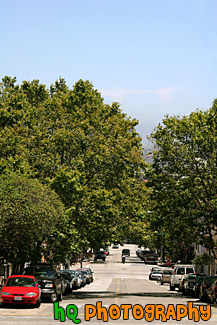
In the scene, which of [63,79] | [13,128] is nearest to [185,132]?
[13,128]

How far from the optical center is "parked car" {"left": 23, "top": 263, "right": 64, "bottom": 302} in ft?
101

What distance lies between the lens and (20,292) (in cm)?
2605

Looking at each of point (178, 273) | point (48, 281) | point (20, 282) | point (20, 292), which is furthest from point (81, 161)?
point (178, 273)

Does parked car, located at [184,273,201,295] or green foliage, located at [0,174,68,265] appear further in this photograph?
parked car, located at [184,273,201,295]

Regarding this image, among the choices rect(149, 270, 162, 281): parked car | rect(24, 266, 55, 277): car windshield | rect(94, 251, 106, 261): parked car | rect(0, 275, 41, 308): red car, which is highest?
rect(94, 251, 106, 261): parked car

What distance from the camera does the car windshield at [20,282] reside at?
87.8ft

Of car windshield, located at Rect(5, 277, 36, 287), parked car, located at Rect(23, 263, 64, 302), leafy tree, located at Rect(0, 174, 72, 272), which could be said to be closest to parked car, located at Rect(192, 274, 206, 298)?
leafy tree, located at Rect(0, 174, 72, 272)

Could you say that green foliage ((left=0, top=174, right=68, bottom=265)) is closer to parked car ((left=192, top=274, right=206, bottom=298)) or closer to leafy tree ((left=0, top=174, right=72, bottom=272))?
leafy tree ((left=0, top=174, right=72, bottom=272))

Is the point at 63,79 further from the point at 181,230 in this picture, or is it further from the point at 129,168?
the point at 181,230

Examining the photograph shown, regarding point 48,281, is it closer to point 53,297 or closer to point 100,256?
point 53,297

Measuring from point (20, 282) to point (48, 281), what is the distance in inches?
173

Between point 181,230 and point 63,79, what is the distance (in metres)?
22.1

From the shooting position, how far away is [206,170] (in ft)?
127

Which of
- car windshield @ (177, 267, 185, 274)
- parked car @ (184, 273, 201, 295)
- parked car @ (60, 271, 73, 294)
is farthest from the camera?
car windshield @ (177, 267, 185, 274)
